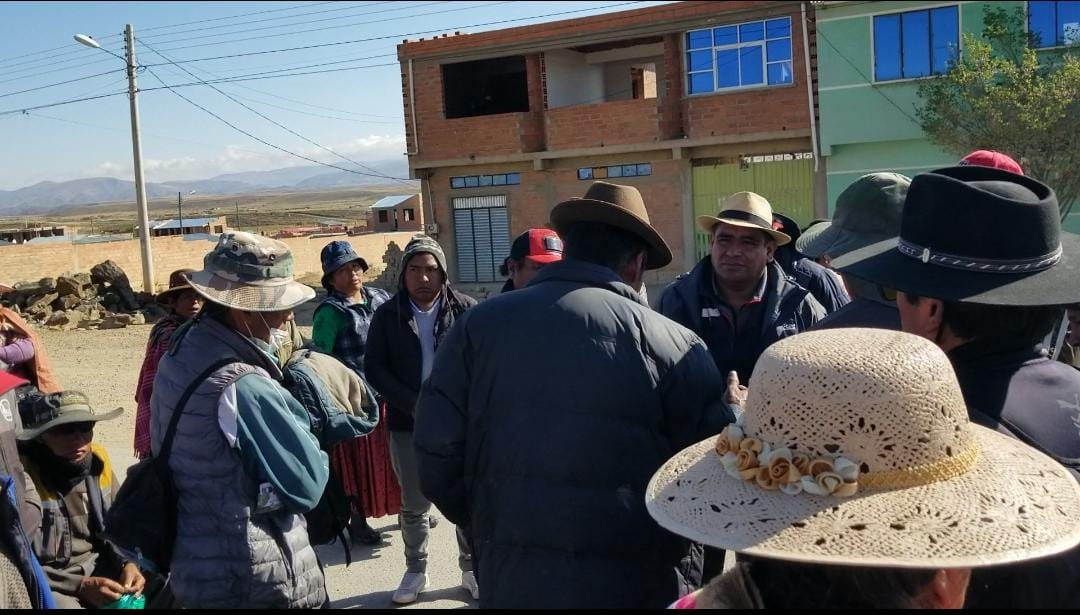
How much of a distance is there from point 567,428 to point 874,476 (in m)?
1.28

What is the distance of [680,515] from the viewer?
1.45m

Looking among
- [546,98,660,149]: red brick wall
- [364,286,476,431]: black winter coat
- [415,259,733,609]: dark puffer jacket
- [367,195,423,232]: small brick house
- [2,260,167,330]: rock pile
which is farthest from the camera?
[367,195,423,232]: small brick house

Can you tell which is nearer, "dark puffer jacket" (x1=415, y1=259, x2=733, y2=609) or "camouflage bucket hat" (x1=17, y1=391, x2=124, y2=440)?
"dark puffer jacket" (x1=415, y1=259, x2=733, y2=609)

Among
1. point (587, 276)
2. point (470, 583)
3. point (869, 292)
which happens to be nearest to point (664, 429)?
point (587, 276)

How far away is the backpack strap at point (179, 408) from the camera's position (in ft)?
9.11

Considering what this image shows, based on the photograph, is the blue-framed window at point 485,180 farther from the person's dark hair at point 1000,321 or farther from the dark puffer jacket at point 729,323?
the person's dark hair at point 1000,321

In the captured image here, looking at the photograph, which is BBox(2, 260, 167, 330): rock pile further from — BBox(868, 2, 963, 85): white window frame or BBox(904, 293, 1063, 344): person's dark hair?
BBox(904, 293, 1063, 344): person's dark hair

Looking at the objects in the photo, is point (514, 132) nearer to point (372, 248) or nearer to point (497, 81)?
point (497, 81)

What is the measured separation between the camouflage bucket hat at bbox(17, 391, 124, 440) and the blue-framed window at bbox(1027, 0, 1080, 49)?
1856 centimetres

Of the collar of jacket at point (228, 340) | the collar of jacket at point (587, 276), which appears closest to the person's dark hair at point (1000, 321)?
the collar of jacket at point (587, 276)

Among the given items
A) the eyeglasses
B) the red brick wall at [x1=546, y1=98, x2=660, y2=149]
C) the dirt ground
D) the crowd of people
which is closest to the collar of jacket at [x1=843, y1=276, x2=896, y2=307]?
the crowd of people

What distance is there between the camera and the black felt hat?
1.80 metres

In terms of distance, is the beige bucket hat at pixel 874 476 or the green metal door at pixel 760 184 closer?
the beige bucket hat at pixel 874 476

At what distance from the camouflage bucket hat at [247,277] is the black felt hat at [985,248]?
1905mm
